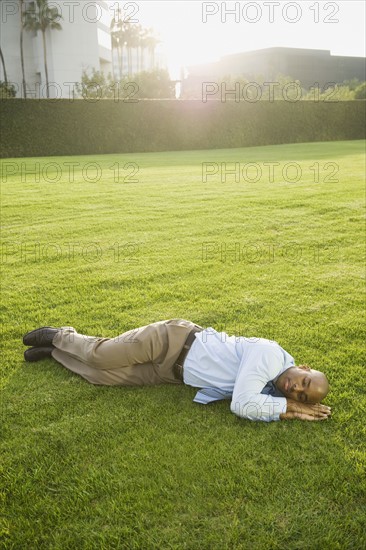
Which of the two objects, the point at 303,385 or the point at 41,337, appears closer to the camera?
the point at 303,385

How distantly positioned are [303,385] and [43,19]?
150 ft

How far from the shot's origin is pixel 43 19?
135 ft

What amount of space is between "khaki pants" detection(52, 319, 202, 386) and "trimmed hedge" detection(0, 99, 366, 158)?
786 inches

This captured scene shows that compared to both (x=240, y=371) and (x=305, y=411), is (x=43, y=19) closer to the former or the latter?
(x=240, y=371)

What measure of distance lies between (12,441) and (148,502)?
98 cm

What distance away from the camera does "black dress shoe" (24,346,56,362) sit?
12.7 ft

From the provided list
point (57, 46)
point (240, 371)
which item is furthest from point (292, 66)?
point (240, 371)

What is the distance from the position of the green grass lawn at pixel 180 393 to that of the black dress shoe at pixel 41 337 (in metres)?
0.15

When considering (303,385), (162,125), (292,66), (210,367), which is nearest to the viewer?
(303,385)

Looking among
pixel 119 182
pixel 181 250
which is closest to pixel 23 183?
pixel 119 182

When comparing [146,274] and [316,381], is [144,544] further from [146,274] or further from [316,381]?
[146,274]

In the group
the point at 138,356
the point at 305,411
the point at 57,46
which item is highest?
the point at 57,46

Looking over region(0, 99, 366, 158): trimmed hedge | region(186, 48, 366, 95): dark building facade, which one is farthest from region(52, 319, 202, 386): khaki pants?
region(186, 48, 366, 95): dark building facade

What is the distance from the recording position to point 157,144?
25.0 m
